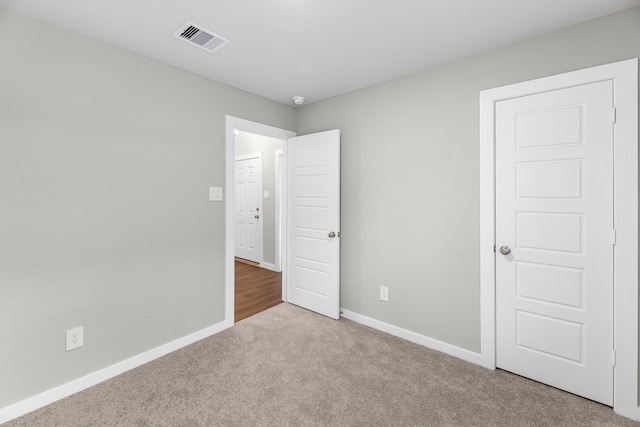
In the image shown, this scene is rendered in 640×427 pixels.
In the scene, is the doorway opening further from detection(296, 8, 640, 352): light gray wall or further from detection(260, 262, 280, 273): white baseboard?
detection(296, 8, 640, 352): light gray wall

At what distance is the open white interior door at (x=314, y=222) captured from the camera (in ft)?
10.0

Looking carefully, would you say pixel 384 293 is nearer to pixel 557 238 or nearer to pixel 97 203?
pixel 557 238

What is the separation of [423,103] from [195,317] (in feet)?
9.11

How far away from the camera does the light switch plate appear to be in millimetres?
2721

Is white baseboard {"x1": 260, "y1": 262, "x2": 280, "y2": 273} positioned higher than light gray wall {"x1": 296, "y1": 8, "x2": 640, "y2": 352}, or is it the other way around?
light gray wall {"x1": 296, "y1": 8, "x2": 640, "y2": 352}

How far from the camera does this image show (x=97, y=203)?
6.72ft

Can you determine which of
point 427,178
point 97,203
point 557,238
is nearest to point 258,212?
point 97,203

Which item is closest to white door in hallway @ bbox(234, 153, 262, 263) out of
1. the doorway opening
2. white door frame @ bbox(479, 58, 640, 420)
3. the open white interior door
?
the doorway opening

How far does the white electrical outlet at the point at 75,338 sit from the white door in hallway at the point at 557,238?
2.98 m

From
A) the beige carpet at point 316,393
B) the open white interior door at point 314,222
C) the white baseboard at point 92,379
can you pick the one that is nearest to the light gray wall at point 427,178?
the open white interior door at point 314,222

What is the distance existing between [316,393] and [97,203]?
6.56ft

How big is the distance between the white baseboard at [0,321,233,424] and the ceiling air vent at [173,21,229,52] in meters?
2.36

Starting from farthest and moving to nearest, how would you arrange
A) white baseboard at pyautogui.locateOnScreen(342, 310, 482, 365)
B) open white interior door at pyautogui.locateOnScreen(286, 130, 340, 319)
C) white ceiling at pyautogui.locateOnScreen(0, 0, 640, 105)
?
open white interior door at pyautogui.locateOnScreen(286, 130, 340, 319)
white baseboard at pyautogui.locateOnScreen(342, 310, 482, 365)
white ceiling at pyautogui.locateOnScreen(0, 0, 640, 105)

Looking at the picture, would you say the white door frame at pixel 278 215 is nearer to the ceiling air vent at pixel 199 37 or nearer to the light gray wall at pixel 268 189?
the light gray wall at pixel 268 189
